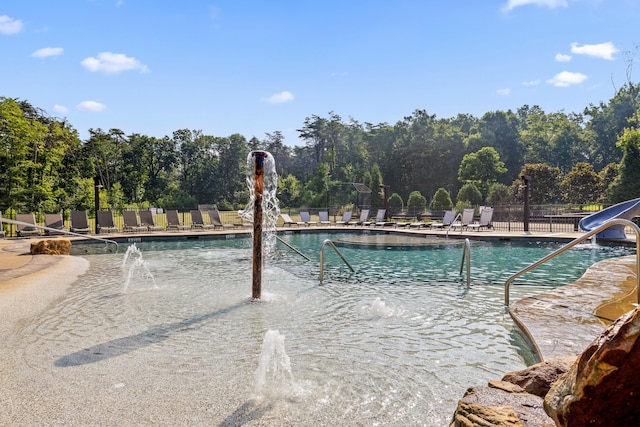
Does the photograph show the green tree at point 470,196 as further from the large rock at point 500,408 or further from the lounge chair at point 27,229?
the large rock at point 500,408

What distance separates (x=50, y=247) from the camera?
11.2 metres

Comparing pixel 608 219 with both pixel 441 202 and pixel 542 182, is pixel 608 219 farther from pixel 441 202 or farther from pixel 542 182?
pixel 542 182

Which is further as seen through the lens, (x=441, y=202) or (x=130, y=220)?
(x=441, y=202)

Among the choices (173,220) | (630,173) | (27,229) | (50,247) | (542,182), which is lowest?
(50,247)

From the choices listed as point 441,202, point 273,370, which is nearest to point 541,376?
point 273,370

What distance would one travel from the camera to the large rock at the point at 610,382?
5.06ft

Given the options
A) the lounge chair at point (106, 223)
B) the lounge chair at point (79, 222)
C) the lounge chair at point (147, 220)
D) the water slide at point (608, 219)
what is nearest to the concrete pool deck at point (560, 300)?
the water slide at point (608, 219)

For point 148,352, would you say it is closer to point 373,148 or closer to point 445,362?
point 445,362

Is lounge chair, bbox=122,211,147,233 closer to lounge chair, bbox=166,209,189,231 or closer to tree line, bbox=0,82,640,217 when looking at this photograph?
lounge chair, bbox=166,209,189,231

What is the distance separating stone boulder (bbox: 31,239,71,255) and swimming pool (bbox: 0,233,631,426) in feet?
10.8

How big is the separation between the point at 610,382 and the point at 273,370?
2758 millimetres

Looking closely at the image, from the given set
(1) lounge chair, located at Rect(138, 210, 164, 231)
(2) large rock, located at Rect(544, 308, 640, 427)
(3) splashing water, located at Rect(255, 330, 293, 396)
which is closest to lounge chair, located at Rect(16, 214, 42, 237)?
(1) lounge chair, located at Rect(138, 210, 164, 231)

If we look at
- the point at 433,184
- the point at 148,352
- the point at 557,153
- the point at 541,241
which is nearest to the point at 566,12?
the point at 541,241

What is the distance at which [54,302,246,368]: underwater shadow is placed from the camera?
162 inches
